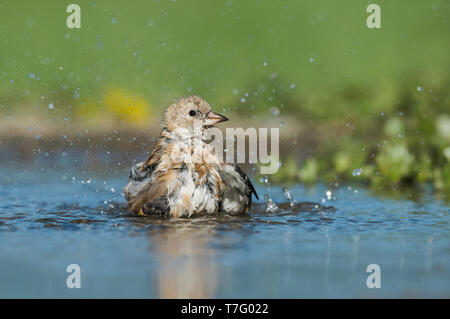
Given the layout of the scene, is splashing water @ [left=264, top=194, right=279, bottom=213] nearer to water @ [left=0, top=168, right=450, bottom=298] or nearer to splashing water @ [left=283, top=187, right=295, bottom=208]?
water @ [left=0, top=168, right=450, bottom=298]

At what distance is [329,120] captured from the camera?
38.8 feet

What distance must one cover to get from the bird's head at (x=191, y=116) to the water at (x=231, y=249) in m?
0.98

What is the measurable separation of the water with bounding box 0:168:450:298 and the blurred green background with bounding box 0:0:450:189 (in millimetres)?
4135

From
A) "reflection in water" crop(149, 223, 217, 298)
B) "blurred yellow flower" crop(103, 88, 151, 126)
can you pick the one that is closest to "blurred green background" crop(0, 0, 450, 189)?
"blurred yellow flower" crop(103, 88, 151, 126)

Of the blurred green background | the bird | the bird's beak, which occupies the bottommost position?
the bird

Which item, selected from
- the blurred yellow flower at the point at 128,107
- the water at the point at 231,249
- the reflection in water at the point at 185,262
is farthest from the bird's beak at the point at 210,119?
the blurred yellow flower at the point at 128,107

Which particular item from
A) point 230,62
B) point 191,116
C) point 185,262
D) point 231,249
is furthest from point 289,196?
point 230,62

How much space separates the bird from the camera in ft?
21.7

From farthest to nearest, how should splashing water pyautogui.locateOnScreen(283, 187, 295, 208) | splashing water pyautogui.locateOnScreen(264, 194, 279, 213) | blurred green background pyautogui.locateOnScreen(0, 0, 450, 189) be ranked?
blurred green background pyautogui.locateOnScreen(0, 0, 450, 189)
splashing water pyautogui.locateOnScreen(283, 187, 295, 208)
splashing water pyautogui.locateOnScreen(264, 194, 279, 213)

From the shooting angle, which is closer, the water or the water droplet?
the water

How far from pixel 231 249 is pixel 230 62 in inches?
329

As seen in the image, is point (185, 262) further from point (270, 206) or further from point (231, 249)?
point (270, 206)

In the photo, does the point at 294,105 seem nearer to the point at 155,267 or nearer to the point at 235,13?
the point at 235,13

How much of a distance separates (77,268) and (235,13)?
33.0 feet
